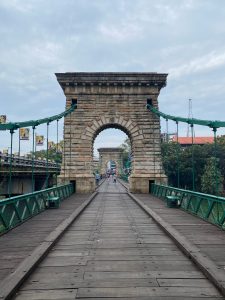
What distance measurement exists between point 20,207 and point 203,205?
6.01m

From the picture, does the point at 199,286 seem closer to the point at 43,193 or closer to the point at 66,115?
the point at 43,193

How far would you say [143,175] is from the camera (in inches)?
885

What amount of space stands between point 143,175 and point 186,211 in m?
10.1

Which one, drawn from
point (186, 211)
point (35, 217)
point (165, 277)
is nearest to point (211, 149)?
point (186, 211)

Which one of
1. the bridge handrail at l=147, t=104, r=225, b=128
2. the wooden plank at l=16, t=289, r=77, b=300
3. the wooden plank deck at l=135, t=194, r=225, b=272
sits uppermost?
the bridge handrail at l=147, t=104, r=225, b=128

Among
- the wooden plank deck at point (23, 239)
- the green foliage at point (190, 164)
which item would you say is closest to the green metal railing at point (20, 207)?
the wooden plank deck at point (23, 239)

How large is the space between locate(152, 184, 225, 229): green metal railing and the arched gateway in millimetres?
7189

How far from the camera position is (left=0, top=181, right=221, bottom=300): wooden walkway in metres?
4.40

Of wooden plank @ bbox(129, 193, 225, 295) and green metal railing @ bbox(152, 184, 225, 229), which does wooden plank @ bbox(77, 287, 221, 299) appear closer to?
wooden plank @ bbox(129, 193, 225, 295)

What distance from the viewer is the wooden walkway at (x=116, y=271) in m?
4.40

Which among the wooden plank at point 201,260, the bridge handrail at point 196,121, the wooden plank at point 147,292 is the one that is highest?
the bridge handrail at point 196,121

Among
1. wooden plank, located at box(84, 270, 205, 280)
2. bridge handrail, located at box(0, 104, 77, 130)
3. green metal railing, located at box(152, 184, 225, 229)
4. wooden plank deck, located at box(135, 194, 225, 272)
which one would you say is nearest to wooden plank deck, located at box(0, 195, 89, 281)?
wooden plank, located at box(84, 270, 205, 280)

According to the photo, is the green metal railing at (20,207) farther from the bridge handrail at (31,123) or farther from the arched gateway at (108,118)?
the arched gateway at (108,118)

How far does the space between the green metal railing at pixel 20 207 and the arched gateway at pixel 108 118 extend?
8.55 m
